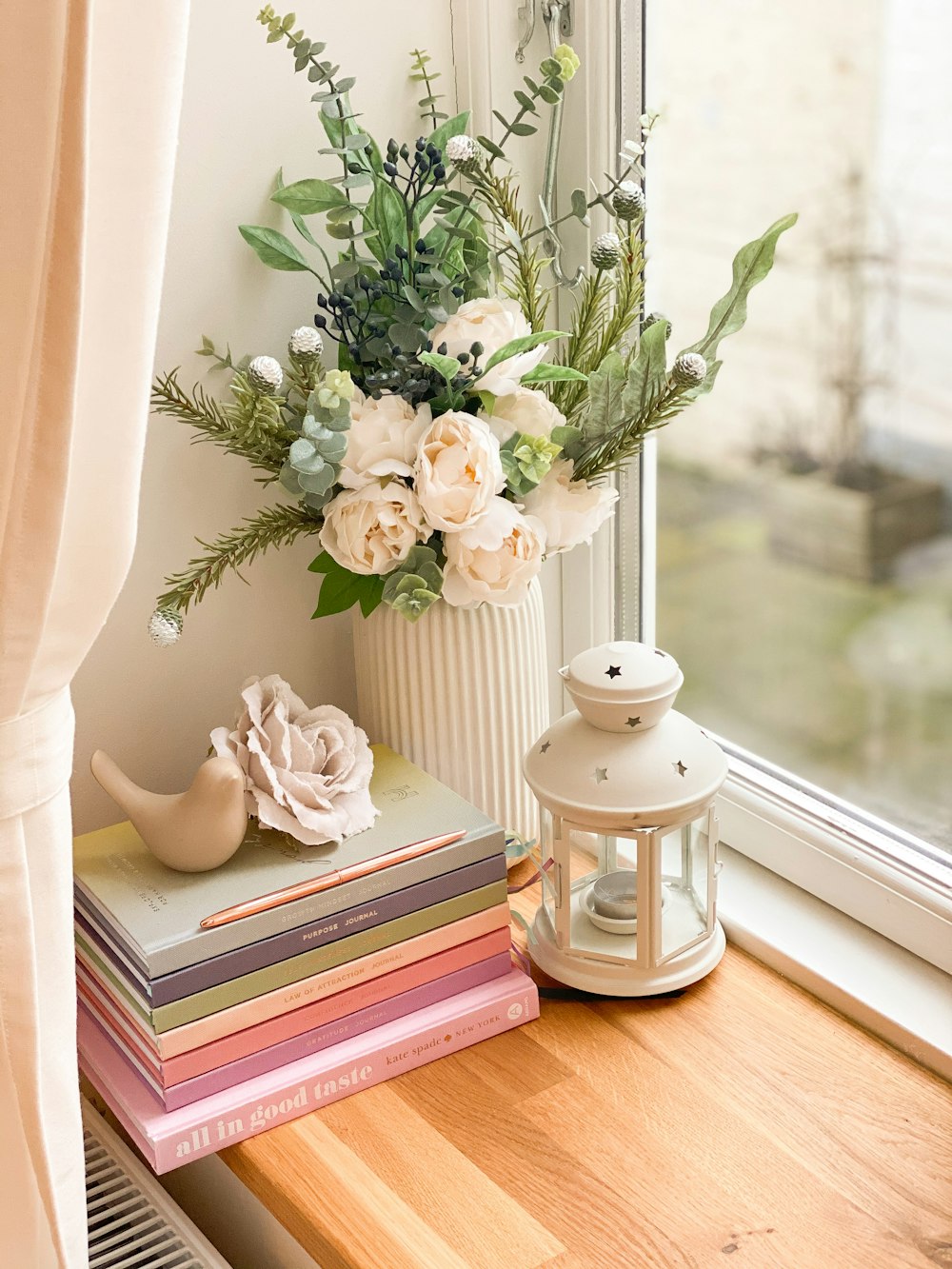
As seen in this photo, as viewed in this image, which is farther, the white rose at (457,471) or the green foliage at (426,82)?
the green foliage at (426,82)

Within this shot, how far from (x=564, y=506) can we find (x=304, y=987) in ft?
1.42

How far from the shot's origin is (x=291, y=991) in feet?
3.18

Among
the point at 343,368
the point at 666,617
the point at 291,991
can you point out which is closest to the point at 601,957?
the point at 291,991

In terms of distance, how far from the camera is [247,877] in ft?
3.23

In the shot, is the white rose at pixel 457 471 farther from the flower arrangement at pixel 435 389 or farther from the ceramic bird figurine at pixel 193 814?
the ceramic bird figurine at pixel 193 814

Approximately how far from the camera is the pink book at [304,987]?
930 mm

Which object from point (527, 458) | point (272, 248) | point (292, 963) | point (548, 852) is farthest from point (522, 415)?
point (292, 963)

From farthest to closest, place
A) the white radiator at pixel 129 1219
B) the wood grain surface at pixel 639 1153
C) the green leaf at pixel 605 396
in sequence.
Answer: the green leaf at pixel 605 396
the white radiator at pixel 129 1219
the wood grain surface at pixel 639 1153

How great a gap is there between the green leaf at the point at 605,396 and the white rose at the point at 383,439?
14 centimetres

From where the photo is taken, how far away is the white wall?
1073 millimetres

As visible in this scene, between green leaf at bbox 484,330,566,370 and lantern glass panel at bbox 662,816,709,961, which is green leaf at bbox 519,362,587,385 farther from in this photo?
lantern glass panel at bbox 662,816,709,961

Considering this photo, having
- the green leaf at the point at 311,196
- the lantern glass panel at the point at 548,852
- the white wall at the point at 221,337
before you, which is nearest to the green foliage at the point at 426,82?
the white wall at the point at 221,337

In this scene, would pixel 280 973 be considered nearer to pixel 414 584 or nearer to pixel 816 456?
pixel 414 584

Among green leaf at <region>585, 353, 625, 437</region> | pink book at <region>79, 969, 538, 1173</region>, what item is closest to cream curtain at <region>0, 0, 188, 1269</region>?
pink book at <region>79, 969, 538, 1173</region>
